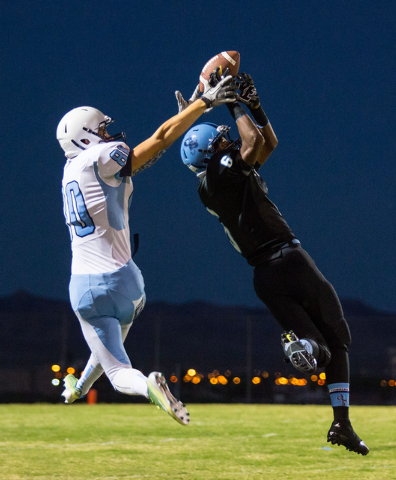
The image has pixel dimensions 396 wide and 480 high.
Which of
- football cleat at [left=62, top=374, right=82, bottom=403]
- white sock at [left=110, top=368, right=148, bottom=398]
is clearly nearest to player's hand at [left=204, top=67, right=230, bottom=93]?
white sock at [left=110, top=368, right=148, bottom=398]

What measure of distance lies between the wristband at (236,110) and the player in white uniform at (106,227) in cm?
39

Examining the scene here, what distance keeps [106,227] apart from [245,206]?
1.32 metres

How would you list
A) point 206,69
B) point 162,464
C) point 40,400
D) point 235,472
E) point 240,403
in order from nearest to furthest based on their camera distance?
1. point 206,69
2. point 235,472
3. point 162,464
4. point 40,400
5. point 240,403

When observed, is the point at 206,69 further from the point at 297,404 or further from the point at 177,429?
the point at 297,404

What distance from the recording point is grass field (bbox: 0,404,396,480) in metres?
8.83

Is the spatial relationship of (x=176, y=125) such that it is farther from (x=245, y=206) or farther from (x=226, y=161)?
(x=245, y=206)

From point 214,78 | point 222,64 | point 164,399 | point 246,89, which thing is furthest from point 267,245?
point 164,399

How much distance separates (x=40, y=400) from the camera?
22406mm

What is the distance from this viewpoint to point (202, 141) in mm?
5715

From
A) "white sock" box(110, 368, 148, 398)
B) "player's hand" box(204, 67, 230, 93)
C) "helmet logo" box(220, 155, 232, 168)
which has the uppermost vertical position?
"player's hand" box(204, 67, 230, 93)

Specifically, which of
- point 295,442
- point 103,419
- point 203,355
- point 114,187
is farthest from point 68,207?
point 203,355

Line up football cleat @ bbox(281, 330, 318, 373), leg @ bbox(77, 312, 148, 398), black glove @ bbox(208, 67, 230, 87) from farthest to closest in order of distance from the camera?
black glove @ bbox(208, 67, 230, 87)
football cleat @ bbox(281, 330, 318, 373)
leg @ bbox(77, 312, 148, 398)

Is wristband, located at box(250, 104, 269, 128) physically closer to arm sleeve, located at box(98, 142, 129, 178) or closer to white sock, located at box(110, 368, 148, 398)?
arm sleeve, located at box(98, 142, 129, 178)

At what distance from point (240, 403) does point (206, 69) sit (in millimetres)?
19773
